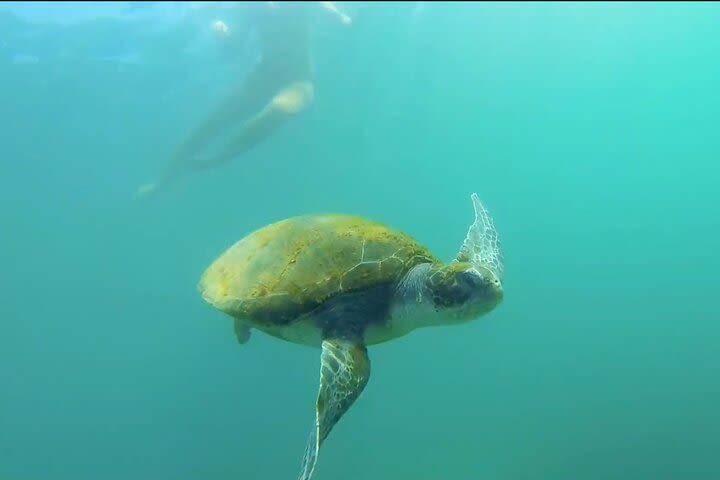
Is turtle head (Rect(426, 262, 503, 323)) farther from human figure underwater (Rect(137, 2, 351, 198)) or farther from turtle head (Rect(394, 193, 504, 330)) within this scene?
human figure underwater (Rect(137, 2, 351, 198))

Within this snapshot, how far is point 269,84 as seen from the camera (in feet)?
54.3

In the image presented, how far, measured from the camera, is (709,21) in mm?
42406

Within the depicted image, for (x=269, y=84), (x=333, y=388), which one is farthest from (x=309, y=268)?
(x=269, y=84)

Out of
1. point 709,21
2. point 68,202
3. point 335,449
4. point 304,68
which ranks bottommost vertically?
point 68,202

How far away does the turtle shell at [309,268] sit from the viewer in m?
2.91

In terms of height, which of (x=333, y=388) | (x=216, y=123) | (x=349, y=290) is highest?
(x=349, y=290)

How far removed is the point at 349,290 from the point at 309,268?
11.6 inches

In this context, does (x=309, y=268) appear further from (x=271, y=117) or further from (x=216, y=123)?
(x=216, y=123)

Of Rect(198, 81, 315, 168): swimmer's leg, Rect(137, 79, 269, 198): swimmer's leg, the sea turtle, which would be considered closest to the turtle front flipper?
the sea turtle

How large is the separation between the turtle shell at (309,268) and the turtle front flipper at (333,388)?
36cm

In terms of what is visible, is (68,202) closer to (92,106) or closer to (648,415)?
(92,106)

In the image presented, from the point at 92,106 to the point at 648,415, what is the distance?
19.8m

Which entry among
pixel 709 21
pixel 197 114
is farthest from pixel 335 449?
pixel 709 21

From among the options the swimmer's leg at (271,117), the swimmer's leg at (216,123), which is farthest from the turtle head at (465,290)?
the swimmer's leg at (216,123)
